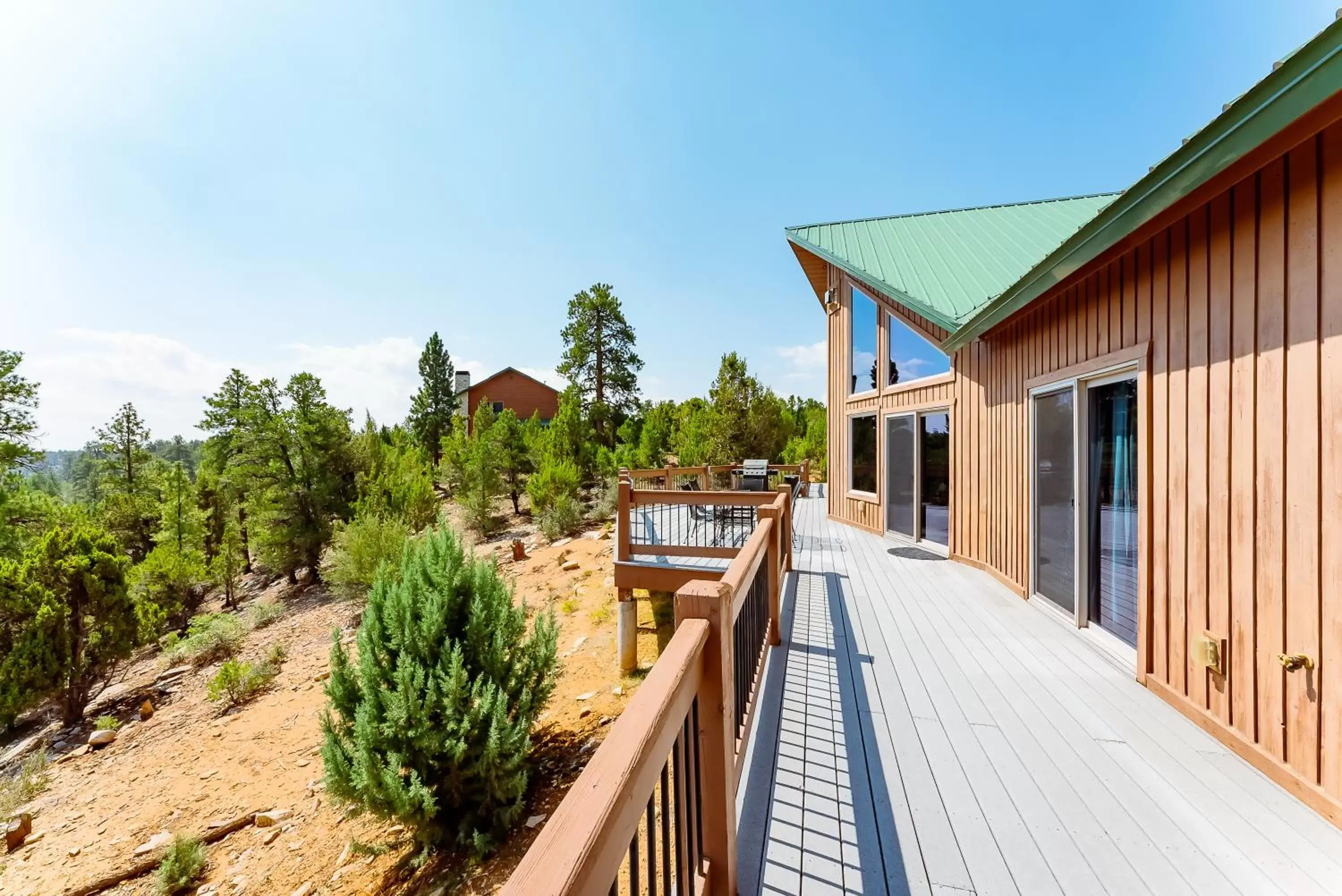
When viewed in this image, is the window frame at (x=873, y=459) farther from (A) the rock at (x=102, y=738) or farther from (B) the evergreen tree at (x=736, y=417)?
(A) the rock at (x=102, y=738)

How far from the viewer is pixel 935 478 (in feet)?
23.0

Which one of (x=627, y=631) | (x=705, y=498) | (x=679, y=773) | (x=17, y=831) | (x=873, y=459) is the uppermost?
(x=873, y=459)

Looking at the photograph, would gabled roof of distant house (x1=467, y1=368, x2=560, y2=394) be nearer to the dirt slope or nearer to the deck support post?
the dirt slope

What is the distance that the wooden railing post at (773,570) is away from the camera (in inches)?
149

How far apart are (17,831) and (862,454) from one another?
1163 centimetres

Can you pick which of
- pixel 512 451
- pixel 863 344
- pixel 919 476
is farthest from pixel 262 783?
pixel 512 451

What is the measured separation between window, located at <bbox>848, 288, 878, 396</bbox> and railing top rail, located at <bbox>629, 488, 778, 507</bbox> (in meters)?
3.97

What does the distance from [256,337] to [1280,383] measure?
2013 centimetres

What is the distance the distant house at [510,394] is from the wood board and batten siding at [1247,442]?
28400mm

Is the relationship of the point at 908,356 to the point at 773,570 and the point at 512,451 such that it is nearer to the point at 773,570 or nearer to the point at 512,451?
the point at 773,570

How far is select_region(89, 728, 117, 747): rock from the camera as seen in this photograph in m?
7.36

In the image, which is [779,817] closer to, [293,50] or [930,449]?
[930,449]

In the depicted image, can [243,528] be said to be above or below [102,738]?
above

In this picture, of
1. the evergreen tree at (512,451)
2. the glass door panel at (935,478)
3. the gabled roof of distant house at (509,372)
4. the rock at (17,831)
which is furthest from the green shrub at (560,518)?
the gabled roof of distant house at (509,372)
